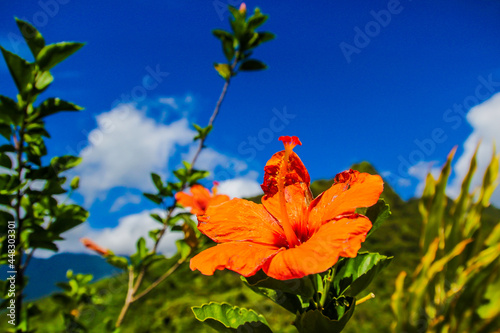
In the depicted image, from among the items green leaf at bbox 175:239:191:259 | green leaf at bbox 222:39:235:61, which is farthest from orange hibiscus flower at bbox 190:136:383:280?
green leaf at bbox 222:39:235:61

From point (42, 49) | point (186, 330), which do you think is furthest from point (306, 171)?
point (186, 330)

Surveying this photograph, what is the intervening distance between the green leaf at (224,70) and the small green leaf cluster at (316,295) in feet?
5.09

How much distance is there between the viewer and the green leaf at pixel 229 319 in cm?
52

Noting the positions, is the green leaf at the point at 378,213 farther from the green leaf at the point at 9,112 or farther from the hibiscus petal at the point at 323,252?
the green leaf at the point at 9,112

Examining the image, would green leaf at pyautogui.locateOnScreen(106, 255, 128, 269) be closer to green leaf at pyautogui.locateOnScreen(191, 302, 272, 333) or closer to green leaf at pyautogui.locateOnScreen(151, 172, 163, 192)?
green leaf at pyautogui.locateOnScreen(151, 172, 163, 192)

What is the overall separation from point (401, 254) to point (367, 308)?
150 cm

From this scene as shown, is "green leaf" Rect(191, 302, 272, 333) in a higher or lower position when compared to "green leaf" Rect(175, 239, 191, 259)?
lower

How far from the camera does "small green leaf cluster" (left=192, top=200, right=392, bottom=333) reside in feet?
1.52

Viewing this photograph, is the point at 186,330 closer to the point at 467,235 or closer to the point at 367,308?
the point at 367,308

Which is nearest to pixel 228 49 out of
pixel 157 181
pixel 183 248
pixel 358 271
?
pixel 157 181

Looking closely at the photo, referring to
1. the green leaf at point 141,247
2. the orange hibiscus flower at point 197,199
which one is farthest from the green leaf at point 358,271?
the green leaf at point 141,247

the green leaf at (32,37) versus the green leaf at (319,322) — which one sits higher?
the green leaf at (32,37)

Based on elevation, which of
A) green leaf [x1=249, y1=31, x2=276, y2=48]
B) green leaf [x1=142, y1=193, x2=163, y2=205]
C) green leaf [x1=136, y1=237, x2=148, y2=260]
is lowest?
green leaf [x1=136, y1=237, x2=148, y2=260]

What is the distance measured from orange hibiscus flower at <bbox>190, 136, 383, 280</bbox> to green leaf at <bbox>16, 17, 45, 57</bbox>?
92 cm
